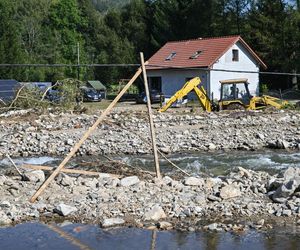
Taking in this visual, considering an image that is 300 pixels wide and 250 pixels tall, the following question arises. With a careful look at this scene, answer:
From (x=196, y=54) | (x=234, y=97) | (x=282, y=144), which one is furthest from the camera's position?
(x=196, y=54)

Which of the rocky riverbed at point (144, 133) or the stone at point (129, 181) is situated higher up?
the stone at point (129, 181)

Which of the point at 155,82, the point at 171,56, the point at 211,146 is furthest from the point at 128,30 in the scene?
the point at 211,146

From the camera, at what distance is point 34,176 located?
483 inches

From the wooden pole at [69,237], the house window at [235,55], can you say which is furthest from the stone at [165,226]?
the house window at [235,55]

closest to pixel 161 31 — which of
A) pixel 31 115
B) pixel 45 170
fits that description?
pixel 31 115

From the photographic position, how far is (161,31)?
2379 inches

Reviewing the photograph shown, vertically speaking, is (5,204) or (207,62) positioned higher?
(207,62)

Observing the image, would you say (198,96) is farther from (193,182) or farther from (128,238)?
(128,238)

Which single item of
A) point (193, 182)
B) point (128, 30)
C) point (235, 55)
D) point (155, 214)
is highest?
point (128, 30)

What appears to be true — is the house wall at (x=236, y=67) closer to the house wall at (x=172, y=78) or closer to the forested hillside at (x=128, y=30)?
the house wall at (x=172, y=78)

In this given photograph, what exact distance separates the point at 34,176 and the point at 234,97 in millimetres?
19672

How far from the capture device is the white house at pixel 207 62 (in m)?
44.3

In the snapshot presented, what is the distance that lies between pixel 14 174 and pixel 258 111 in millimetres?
18449

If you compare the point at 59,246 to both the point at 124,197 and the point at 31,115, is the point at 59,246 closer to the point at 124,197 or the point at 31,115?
the point at 124,197
